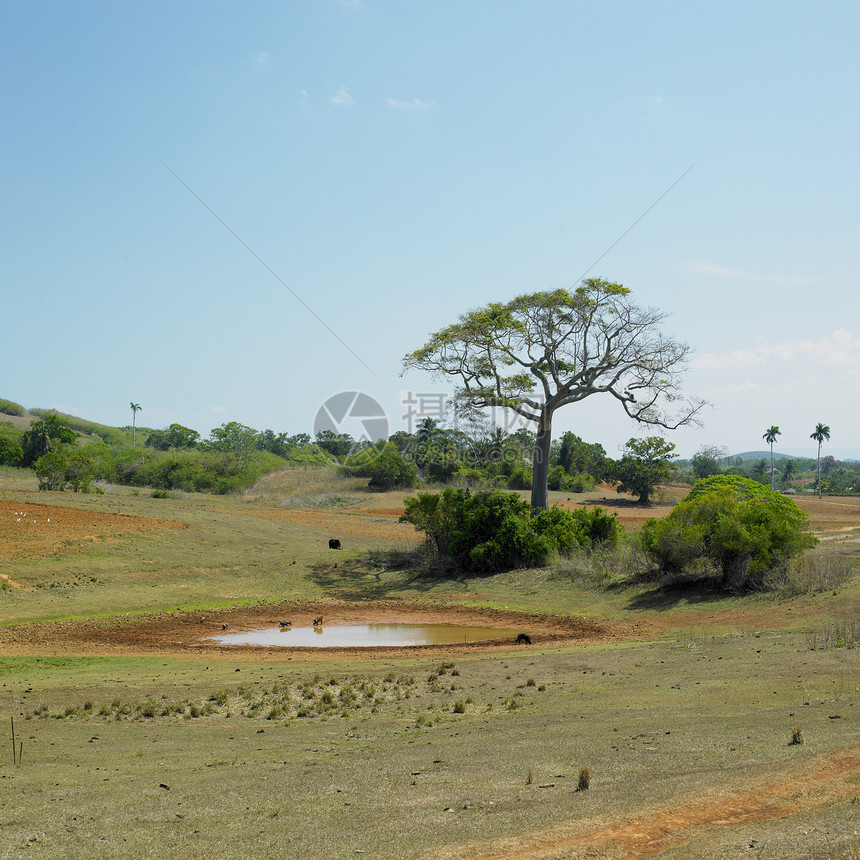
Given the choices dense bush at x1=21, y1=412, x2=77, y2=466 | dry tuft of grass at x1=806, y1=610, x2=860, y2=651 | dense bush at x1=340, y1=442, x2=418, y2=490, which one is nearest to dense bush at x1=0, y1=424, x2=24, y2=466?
dense bush at x1=21, y1=412, x2=77, y2=466

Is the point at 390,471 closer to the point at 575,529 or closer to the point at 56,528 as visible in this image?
the point at 56,528

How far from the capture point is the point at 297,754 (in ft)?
29.1

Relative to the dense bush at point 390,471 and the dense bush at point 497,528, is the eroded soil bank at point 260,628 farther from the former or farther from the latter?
the dense bush at point 390,471

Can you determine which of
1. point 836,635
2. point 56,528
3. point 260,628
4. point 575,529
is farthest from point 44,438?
point 836,635

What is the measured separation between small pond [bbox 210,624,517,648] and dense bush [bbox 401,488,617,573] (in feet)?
21.2

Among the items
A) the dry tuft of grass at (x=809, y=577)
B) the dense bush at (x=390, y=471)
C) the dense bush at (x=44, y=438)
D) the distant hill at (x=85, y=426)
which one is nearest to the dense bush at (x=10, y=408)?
the distant hill at (x=85, y=426)

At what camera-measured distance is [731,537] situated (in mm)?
20812

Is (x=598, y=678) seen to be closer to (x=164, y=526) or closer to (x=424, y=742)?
(x=424, y=742)

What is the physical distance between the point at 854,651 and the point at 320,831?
969 cm

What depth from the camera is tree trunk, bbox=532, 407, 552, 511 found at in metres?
32.5

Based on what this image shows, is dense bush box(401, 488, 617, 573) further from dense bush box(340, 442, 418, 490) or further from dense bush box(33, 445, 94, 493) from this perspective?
dense bush box(340, 442, 418, 490)

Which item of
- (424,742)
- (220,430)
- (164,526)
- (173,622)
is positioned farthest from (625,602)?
(220,430)

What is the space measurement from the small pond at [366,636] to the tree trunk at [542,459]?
36.4 feet

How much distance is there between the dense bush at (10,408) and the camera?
139375 millimetres
